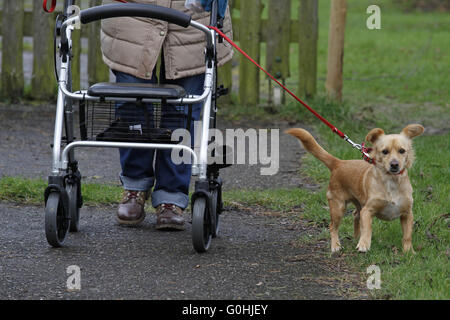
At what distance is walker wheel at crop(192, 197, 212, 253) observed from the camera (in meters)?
3.73

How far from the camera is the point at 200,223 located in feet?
12.2

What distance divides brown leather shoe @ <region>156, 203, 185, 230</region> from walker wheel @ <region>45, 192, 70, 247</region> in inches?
24.0

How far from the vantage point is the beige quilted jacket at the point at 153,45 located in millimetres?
4195

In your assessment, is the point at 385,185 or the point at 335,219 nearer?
the point at 385,185

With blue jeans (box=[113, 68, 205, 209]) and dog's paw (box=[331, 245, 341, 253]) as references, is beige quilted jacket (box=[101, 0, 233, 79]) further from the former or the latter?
dog's paw (box=[331, 245, 341, 253])

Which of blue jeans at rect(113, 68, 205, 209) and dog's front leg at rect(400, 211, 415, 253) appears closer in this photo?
dog's front leg at rect(400, 211, 415, 253)

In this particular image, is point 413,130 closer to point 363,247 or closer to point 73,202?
point 363,247

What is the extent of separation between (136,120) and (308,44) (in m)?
4.29

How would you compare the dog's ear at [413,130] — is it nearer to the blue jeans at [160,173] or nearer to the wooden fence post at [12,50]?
the blue jeans at [160,173]

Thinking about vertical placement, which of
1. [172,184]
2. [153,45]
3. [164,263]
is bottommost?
[164,263]

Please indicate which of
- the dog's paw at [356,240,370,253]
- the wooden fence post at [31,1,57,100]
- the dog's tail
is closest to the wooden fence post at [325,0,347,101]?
the wooden fence post at [31,1,57,100]

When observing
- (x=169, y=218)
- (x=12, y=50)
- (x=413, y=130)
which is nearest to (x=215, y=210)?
(x=169, y=218)

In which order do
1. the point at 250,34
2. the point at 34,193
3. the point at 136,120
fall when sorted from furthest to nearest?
the point at 250,34, the point at 34,193, the point at 136,120

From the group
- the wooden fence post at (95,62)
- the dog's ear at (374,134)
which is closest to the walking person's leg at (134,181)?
the dog's ear at (374,134)
